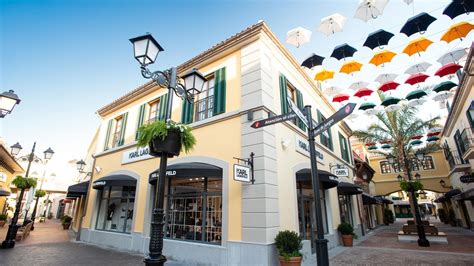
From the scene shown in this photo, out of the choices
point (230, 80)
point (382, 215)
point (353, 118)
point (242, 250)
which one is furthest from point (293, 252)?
point (382, 215)

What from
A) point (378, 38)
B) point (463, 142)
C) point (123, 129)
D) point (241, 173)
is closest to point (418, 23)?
point (378, 38)

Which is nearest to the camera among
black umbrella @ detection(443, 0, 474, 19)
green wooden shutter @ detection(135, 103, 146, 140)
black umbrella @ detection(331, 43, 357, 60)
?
black umbrella @ detection(443, 0, 474, 19)

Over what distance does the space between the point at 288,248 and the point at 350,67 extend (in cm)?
806

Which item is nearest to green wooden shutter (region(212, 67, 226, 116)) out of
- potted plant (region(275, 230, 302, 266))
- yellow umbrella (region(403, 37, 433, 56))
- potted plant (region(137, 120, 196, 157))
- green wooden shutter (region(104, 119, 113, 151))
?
potted plant (region(137, 120, 196, 157))

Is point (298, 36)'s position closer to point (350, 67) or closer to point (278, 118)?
point (350, 67)

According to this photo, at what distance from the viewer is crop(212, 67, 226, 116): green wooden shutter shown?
8.29 meters

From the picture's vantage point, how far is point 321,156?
1084 centimetres

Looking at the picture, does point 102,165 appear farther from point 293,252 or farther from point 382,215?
point 382,215

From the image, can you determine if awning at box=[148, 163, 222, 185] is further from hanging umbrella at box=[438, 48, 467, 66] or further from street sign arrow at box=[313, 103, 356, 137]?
hanging umbrella at box=[438, 48, 467, 66]

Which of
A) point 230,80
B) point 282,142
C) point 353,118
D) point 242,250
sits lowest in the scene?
point 242,250

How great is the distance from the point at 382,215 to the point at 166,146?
97.6 ft

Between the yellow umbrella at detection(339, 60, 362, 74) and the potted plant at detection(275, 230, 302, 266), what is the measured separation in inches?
298

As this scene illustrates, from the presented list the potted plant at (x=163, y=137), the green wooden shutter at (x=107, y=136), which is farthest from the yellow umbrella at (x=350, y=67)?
the green wooden shutter at (x=107, y=136)

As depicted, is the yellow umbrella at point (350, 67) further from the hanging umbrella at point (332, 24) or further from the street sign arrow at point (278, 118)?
the street sign arrow at point (278, 118)
